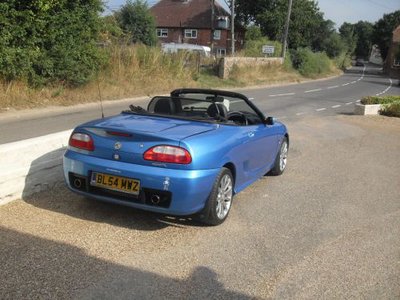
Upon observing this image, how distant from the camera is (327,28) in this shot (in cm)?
8769

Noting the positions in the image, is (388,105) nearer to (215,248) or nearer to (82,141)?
(215,248)

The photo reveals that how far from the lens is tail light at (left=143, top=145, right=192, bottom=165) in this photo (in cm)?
416

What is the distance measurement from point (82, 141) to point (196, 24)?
200ft

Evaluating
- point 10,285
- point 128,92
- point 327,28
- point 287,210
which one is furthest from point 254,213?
point 327,28

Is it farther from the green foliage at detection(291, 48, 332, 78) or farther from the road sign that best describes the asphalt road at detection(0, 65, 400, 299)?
the green foliage at detection(291, 48, 332, 78)

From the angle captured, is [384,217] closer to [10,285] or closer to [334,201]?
[334,201]

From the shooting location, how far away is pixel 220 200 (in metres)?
4.67

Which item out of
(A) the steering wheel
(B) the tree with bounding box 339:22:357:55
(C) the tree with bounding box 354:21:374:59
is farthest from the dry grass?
(C) the tree with bounding box 354:21:374:59

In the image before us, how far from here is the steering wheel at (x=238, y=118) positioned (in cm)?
545

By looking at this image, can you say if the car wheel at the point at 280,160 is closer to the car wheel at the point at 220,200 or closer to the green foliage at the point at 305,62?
the car wheel at the point at 220,200

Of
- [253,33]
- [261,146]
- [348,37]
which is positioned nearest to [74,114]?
[261,146]

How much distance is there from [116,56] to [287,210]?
52.0 feet

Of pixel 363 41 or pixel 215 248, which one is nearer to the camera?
pixel 215 248

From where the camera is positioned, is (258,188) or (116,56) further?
(116,56)
